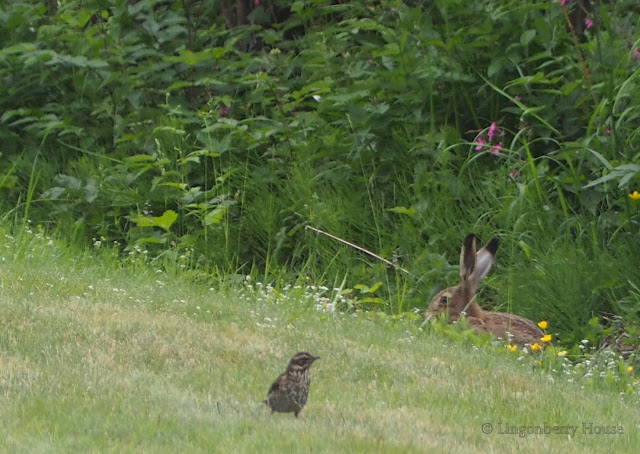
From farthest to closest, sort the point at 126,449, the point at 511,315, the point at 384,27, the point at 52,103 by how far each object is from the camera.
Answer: the point at 52,103, the point at 384,27, the point at 511,315, the point at 126,449

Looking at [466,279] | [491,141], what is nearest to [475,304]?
[466,279]

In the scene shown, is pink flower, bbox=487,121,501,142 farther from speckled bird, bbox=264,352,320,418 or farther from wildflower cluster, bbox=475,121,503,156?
speckled bird, bbox=264,352,320,418

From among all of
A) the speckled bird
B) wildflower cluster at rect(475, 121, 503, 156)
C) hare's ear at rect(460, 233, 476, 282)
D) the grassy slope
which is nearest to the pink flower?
wildflower cluster at rect(475, 121, 503, 156)

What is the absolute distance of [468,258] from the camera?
308 inches

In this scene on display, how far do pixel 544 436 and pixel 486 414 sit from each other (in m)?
→ 0.33

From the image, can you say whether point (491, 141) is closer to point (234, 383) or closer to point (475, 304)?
point (475, 304)

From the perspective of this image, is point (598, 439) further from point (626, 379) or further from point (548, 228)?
point (548, 228)

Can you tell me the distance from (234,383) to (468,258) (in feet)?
9.25

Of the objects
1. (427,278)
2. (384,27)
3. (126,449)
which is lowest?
(427,278)

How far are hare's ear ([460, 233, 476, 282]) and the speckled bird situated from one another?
3.07 meters

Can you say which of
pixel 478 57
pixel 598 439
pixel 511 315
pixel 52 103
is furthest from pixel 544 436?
pixel 52 103

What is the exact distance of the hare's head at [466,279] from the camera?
779cm

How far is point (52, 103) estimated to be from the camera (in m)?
11.1

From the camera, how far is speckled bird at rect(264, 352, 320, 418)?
4.77 meters
